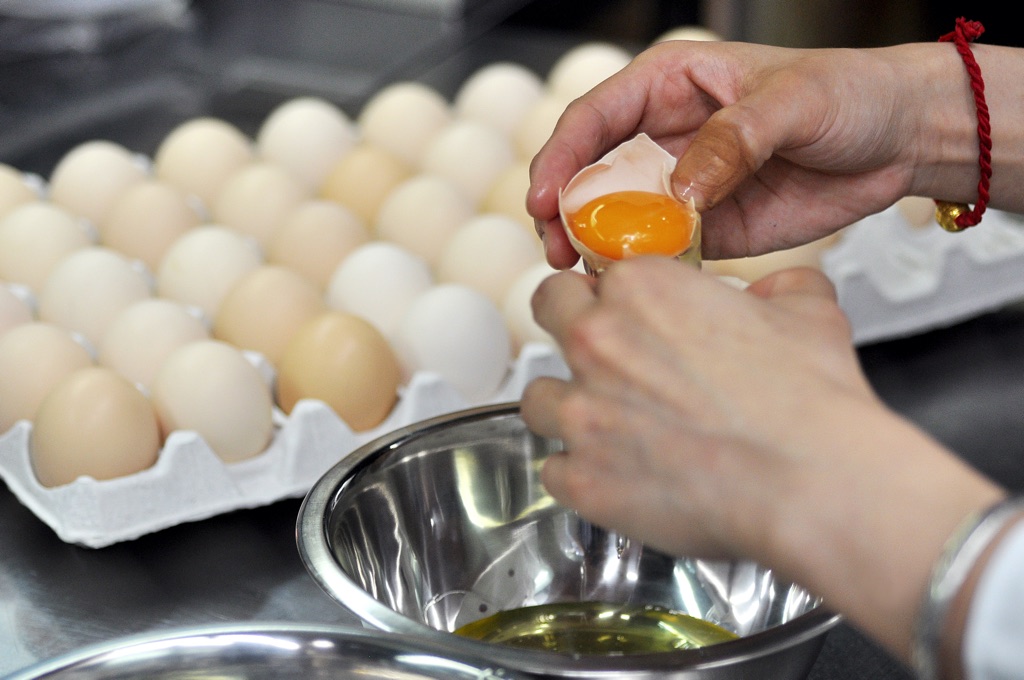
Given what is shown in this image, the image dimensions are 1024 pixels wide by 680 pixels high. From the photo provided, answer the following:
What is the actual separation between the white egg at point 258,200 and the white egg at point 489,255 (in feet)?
0.94

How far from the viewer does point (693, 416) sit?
537 millimetres

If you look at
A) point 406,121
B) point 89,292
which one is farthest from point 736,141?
point 406,121

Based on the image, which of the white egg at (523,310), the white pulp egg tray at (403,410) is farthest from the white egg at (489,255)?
the white pulp egg tray at (403,410)

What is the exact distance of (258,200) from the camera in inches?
60.9

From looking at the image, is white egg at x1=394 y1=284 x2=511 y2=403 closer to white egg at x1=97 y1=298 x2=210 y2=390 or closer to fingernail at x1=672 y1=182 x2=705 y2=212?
white egg at x1=97 y1=298 x2=210 y2=390

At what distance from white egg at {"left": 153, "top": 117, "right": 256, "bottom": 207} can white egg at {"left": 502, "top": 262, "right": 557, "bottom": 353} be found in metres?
0.57

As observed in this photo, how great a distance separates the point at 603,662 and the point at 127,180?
132 centimetres

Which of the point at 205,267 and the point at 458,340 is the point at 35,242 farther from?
the point at 458,340

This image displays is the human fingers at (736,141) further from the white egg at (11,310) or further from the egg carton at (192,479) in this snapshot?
the white egg at (11,310)

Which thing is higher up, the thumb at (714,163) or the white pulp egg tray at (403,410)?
the thumb at (714,163)

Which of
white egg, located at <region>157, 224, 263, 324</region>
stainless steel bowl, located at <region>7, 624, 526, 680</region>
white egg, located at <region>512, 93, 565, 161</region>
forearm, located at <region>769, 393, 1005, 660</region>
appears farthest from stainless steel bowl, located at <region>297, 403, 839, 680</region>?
white egg, located at <region>512, 93, 565, 161</region>

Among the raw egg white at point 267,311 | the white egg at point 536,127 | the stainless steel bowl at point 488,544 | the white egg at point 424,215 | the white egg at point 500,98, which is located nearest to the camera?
the stainless steel bowl at point 488,544

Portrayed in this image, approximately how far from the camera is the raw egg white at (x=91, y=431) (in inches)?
41.0

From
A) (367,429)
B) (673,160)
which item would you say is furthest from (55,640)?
(673,160)
